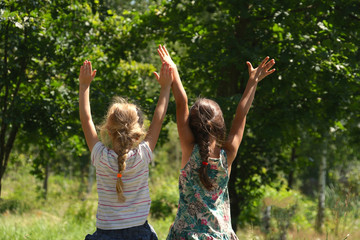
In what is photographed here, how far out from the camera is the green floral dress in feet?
7.72

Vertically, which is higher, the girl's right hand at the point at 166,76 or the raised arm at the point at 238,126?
the girl's right hand at the point at 166,76

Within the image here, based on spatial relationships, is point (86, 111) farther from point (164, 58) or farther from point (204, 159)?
point (204, 159)

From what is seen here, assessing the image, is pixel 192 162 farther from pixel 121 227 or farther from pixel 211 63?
pixel 211 63

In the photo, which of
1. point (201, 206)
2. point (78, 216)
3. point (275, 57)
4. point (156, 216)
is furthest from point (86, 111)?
point (156, 216)

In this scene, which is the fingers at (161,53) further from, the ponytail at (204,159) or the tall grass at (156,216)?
the tall grass at (156,216)

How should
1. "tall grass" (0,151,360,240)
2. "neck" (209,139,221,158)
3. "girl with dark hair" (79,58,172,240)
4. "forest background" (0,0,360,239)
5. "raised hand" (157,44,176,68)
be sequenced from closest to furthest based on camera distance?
1. "girl with dark hair" (79,58,172,240)
2. "neck" (209,139,221,158)
3. "raised hand" (157,44,176,68)
4. "tall grass" (0,151,360,240)
5. "forest background" (0,0,360,239)

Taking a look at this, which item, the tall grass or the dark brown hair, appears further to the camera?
the tall grass

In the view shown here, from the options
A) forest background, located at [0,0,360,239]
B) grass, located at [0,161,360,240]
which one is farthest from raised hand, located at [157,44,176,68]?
forest background, located at [0,0,360,239]

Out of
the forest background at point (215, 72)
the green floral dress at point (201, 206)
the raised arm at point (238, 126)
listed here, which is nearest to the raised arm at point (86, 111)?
the green floral dress at point (201, 206)

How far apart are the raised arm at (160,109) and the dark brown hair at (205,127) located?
0.59ft

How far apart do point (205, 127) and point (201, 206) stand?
45cm

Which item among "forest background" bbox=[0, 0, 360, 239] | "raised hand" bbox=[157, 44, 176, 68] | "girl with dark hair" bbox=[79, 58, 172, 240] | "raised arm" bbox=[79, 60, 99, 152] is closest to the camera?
"girl with dark hair" bbox=[79, 58, 172, 240]

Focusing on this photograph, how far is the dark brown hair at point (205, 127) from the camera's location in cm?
239

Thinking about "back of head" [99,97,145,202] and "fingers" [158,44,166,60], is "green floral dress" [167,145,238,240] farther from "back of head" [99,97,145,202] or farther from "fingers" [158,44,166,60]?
"fingers" [158,44,166,60]
